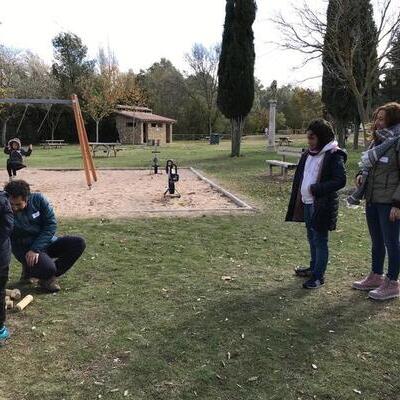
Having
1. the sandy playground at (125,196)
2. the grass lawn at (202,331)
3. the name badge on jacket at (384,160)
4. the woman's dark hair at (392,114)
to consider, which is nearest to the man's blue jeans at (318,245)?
the grass lawn at (202,331)

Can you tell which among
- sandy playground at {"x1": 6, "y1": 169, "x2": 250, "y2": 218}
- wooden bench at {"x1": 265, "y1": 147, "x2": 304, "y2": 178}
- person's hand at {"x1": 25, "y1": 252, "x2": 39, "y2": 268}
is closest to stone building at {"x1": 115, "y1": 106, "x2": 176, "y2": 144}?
sandy playground at {"x1": 6, "y1": 169, "x2": 250, "y2": 218}

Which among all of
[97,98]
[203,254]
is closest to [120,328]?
[203,254]

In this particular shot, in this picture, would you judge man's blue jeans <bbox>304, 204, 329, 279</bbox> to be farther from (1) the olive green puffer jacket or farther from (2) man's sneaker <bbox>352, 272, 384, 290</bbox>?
(1) the olive green puffer jacket

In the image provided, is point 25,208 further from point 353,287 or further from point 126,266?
point 353,287

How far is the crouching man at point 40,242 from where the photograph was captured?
451 cm

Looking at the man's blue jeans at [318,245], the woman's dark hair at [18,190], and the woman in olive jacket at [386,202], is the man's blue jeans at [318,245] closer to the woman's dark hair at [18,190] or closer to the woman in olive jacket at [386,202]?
the woman in olive jacket at [386,202]

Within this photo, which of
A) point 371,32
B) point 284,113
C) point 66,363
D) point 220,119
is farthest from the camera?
point 284,113

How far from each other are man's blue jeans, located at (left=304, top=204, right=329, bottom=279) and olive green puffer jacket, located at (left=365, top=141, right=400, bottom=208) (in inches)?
22.6

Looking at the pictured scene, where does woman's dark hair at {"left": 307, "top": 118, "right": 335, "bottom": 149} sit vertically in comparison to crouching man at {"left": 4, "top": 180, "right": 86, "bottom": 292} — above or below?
above

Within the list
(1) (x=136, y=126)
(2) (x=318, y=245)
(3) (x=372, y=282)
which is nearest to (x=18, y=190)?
(2) (x=318, y=245)

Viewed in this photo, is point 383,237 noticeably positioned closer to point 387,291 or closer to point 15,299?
point 387,291

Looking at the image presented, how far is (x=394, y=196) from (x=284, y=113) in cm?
6910

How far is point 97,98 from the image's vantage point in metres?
44.4

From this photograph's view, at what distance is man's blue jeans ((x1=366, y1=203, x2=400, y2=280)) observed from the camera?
4.36 m
